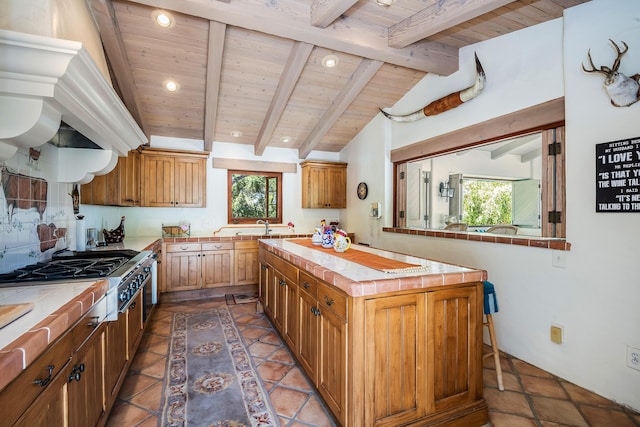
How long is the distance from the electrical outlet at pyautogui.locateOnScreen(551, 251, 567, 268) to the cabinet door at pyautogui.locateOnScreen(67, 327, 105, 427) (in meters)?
3.13

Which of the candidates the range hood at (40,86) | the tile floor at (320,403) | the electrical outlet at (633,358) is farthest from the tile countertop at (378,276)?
the range hood at (40,86)

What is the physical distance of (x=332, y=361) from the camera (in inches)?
67.7

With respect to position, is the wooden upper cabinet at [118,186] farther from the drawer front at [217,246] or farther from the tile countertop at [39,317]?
the tile countertop at [39,317]

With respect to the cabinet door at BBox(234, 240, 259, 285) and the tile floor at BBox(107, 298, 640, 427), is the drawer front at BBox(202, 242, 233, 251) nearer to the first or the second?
the cabinet door at BBox(234, 240, 259, 285)

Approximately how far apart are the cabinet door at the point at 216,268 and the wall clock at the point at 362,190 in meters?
2.29

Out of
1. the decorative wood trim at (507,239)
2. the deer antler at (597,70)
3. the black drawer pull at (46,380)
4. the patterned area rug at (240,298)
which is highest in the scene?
the deer antler at (597,70)

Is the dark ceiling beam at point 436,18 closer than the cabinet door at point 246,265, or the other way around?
the dark ceiling beam at point 436,18

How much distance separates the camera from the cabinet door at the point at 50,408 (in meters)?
0.87

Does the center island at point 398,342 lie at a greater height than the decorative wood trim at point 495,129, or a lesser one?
lesser

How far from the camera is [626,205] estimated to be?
1.99m

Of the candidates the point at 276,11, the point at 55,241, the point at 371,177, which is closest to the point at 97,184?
the point at 55,241

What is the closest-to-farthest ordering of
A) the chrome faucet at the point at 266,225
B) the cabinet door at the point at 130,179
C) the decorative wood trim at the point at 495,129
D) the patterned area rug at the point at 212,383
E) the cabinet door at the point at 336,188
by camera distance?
the patterned area rug at the point at 212,383 < the decorative wood trim at the point at 495,129 < the cabinet door at the point at 130,179 < the chrome faucet at the point at 266,225 < the cabinet door at the point at 336,188

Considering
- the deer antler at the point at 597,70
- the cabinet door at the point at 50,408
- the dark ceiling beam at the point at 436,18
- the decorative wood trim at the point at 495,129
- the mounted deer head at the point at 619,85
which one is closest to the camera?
the cabinet door at the point at 50,408

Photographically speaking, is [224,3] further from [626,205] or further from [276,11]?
[626,205]
